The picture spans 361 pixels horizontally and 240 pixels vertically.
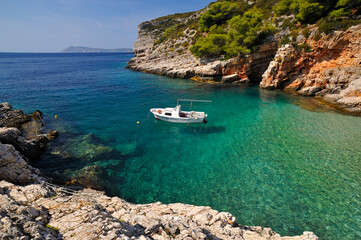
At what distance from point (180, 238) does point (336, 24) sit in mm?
47390

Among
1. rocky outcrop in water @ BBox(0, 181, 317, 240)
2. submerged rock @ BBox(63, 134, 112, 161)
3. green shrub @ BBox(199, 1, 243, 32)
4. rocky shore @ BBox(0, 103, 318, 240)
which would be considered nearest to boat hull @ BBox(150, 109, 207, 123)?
submerged rock @ BBox(63, 134, 112, 161)

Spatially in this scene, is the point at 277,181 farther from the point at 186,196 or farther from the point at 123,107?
the point at 123,107

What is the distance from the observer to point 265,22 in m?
50.7

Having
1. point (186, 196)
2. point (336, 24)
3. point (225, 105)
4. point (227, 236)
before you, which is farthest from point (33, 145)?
point (336, 24)

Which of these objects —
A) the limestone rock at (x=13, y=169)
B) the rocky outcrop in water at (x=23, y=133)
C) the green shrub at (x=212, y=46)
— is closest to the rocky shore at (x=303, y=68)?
the green shrub at (x=212, y=46)

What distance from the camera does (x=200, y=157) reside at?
63.5 ft

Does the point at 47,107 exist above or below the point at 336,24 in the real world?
below

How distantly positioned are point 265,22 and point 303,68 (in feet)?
62.7

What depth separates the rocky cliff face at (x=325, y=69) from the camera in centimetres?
3114

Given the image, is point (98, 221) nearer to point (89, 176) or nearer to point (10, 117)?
point (89, 176)

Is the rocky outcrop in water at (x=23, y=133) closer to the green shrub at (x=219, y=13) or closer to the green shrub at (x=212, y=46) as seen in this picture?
the green shrub at (x=212, y=46)

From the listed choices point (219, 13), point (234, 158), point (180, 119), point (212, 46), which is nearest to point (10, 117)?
point (180, 119)

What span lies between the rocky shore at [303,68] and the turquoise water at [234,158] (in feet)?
18.4

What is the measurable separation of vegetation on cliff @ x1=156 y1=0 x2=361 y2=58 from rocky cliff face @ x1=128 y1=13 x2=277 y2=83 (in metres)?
2.69
